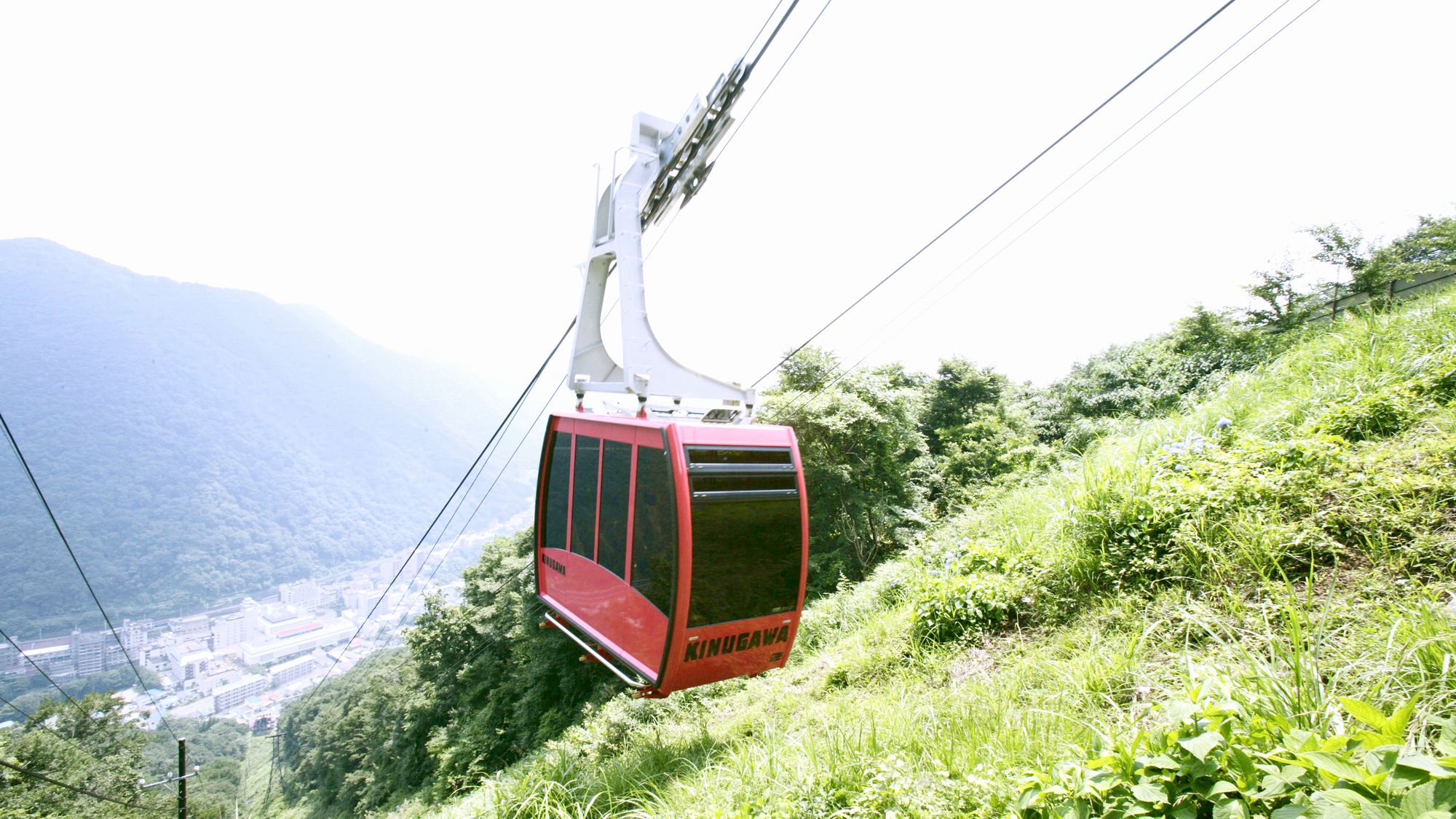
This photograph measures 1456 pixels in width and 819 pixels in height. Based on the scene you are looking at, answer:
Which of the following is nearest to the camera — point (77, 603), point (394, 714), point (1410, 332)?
point (1410, 332)

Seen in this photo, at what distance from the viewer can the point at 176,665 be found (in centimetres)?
9700

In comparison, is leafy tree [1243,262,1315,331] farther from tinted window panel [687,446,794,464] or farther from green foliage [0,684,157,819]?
green foliage [0,684,157,819]

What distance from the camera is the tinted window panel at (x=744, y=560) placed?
3.91 metres

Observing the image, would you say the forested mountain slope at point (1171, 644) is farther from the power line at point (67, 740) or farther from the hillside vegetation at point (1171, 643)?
the power line at point (67, 740)

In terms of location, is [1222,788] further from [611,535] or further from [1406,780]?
[611,535]

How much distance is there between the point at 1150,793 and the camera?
1646 millimetres

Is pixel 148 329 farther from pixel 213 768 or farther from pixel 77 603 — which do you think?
pixel 213 768

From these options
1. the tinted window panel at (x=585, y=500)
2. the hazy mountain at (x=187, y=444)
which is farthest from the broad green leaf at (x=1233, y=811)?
the hazy mountain at (x=187, y=444)

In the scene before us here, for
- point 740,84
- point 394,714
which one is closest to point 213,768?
point 394,714

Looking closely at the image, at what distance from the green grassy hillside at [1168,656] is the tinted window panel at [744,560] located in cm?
80

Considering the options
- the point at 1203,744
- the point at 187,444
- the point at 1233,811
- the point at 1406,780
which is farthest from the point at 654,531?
the point at 187,444

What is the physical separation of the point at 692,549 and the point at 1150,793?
2.60 meters

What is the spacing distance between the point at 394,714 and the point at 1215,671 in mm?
→ 33313

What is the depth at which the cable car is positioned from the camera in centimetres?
394
